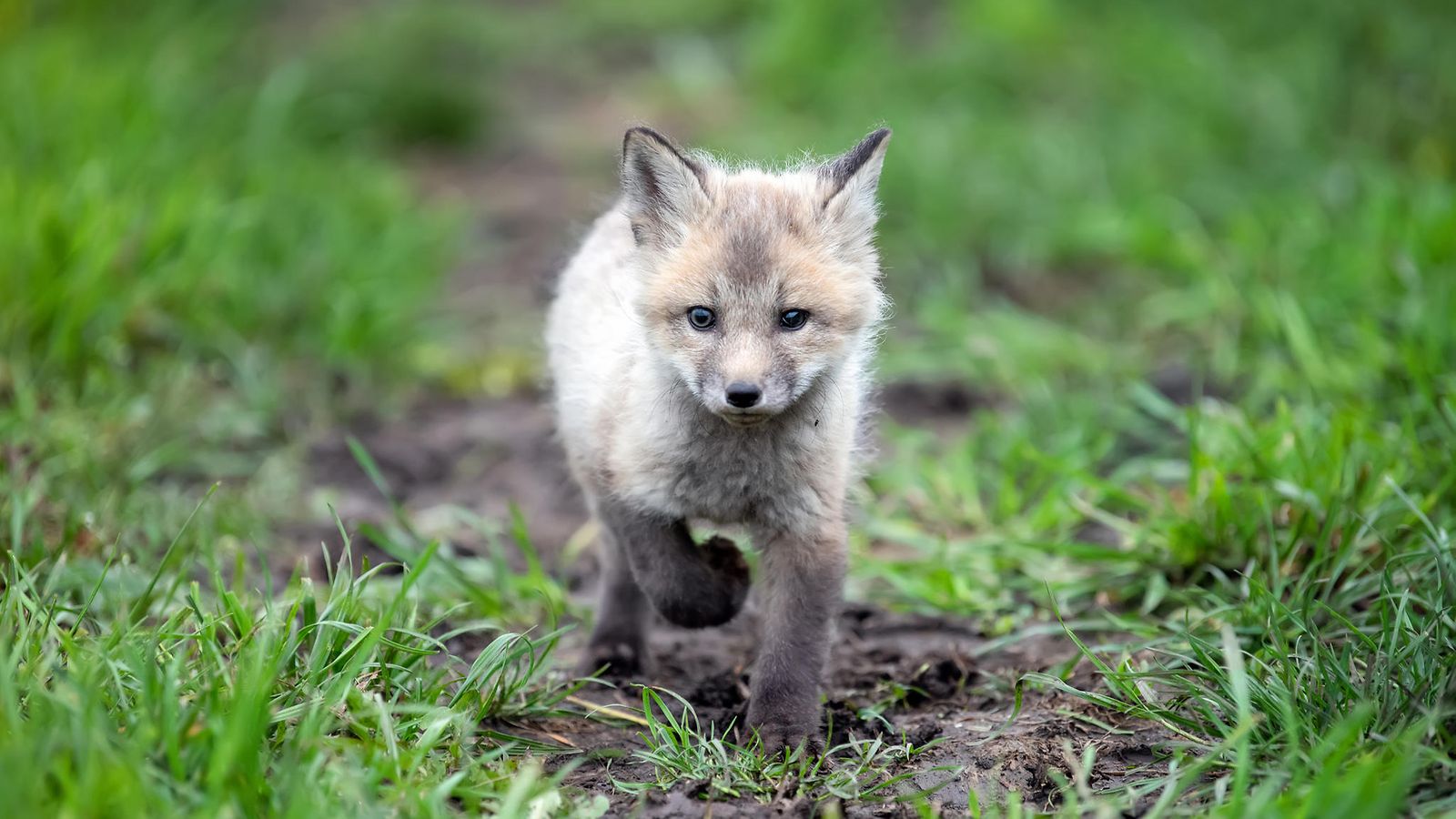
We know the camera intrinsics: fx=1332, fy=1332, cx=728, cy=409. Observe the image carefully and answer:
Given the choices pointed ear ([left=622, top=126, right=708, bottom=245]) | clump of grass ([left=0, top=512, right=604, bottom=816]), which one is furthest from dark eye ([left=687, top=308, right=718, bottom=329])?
clump of grass ([left=0, top=512, right=604, bottom=816])

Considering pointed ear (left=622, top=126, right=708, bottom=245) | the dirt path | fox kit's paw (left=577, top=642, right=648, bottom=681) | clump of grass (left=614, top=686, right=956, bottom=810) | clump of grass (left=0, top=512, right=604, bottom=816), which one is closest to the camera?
clump of grass (left=0, top=512, right=604, bottom=816)

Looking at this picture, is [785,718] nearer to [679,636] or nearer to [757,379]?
[757,379]

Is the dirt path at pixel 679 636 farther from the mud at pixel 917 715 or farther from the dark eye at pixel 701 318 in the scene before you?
the dark eye at pixel 701 318

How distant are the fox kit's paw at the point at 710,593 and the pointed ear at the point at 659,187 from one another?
38.0 inches

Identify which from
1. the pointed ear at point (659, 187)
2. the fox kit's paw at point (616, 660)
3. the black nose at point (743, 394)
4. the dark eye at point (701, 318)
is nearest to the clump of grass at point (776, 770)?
the fox kit's paw at point (616, 660)

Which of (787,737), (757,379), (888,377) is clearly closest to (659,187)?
(757,379)

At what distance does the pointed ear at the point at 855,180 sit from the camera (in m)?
3.78

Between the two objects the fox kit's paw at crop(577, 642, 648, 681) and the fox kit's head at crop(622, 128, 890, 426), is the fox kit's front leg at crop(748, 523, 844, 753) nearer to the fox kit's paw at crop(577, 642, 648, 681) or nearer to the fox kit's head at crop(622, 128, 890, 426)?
the fox kit's head at crop(622, 128, 890, 426)

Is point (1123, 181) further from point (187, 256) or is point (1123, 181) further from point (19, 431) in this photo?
point (19, 431)

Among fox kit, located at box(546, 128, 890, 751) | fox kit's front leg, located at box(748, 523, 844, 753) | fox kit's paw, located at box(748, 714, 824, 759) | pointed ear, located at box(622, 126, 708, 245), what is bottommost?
fox kit's paw, located at box(748, 714, 824, 759)

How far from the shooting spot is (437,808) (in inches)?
109

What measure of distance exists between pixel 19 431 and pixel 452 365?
232 centimetres

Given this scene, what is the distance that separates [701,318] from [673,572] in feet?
2.47

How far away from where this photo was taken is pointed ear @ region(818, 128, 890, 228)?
378cm
